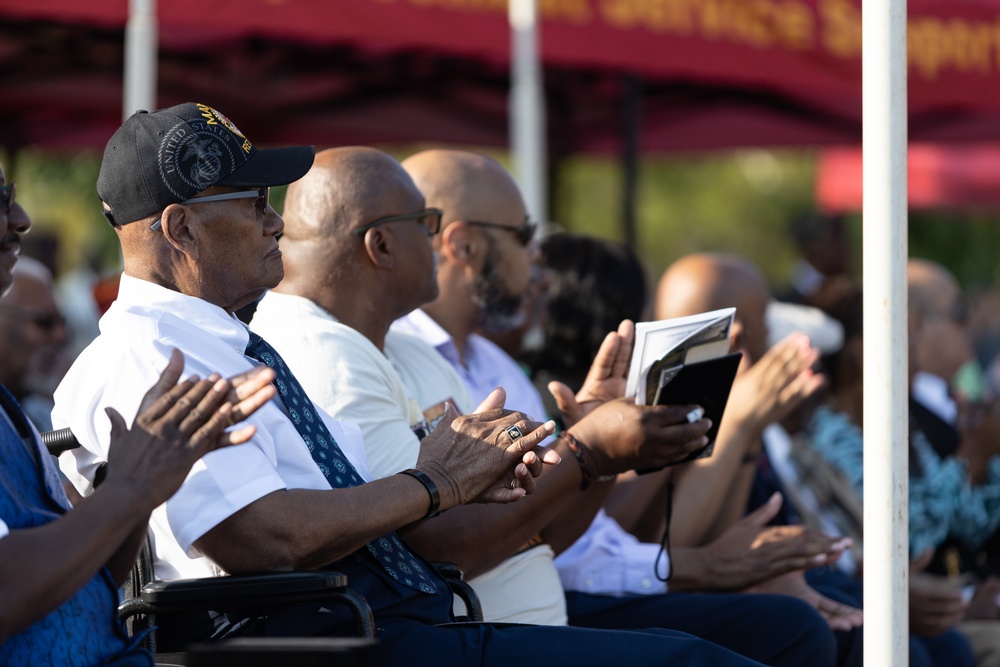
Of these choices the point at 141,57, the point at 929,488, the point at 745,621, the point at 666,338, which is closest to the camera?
the point at 666,338

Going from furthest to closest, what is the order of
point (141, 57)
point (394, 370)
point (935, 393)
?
point (935, 393) → point (141, 57) → point (394, 370)

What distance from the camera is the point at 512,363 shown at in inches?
160

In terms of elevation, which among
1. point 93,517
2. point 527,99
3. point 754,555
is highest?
point 527,99

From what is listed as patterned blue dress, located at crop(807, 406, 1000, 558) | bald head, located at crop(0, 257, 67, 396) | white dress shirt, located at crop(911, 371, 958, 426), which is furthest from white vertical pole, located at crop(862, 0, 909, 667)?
bald head, located at crop(0, 257, 67, 396)

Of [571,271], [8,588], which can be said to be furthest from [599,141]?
[8,588]

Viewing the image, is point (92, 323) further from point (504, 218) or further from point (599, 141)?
point (504, 218)

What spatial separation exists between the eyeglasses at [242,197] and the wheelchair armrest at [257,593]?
2.37ft

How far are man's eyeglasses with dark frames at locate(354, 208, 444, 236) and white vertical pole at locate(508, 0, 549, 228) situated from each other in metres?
2.34

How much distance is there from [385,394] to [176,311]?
693 mm

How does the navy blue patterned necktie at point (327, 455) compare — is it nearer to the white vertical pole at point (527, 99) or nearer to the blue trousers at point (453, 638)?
the blue trousers at point (453, 638)

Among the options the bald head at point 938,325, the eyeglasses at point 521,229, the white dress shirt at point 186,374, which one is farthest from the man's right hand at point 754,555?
the bald head at point 938,325

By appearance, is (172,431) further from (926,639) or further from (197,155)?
(926,639)

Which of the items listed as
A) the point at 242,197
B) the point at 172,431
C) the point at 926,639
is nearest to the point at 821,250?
the point at 926,639

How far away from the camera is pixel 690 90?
8078mm
